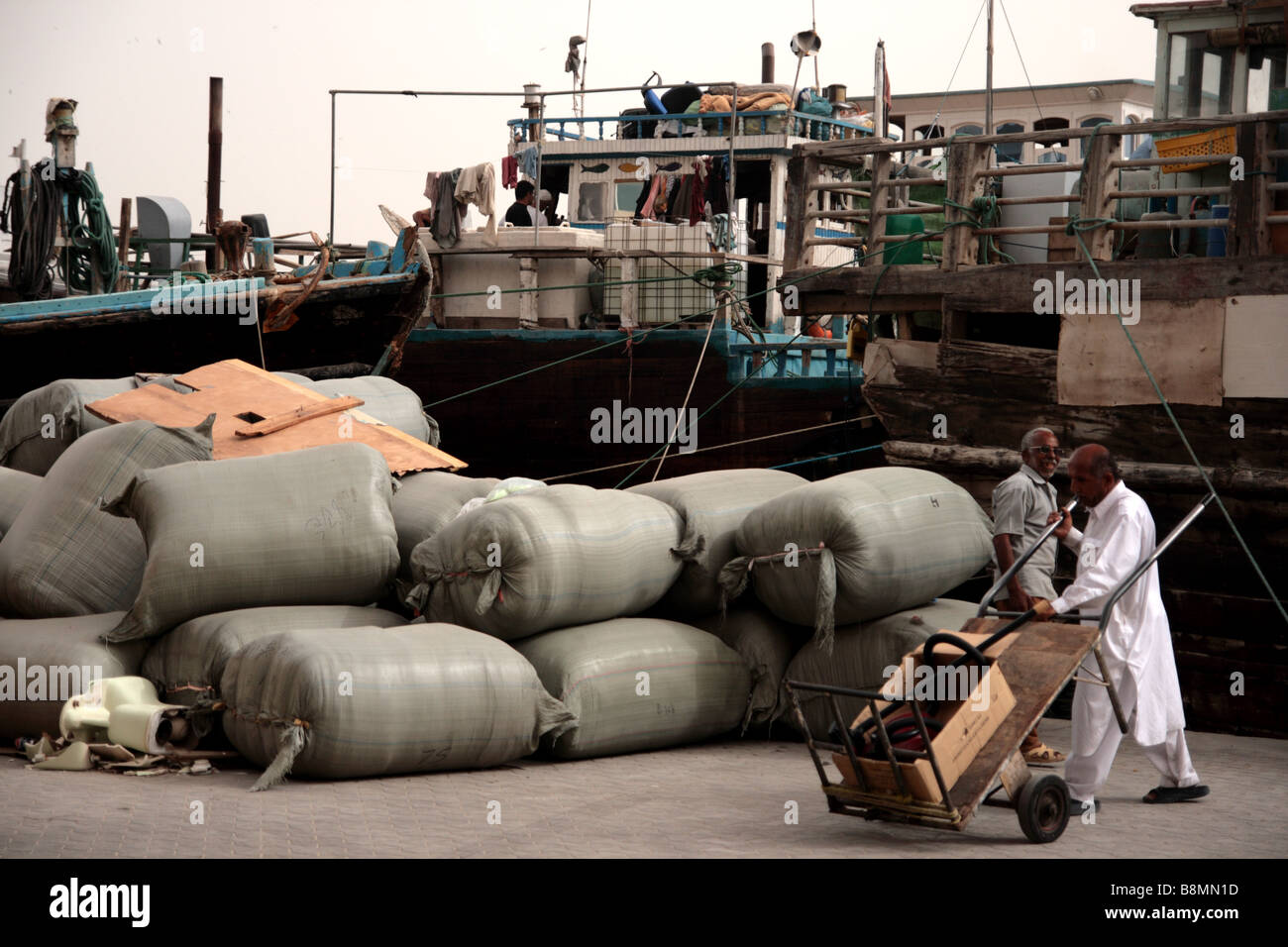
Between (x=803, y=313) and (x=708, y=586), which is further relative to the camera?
(x=803, y=313)

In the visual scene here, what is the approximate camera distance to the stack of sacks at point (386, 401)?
28.8 ft

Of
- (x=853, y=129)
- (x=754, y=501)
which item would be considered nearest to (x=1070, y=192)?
(x=754, y=501)

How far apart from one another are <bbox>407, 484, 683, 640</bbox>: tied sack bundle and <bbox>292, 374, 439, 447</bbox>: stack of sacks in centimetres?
254

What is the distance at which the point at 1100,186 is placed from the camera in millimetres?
7805

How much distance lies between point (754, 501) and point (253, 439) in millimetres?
2816

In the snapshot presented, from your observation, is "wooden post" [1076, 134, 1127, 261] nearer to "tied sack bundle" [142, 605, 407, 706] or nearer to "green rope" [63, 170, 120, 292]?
"tied sack bundle" [142, 605, 407, 706]

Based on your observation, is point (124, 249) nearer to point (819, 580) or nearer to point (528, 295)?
point (528, 295)

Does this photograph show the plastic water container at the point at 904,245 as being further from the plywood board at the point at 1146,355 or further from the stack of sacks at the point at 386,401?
the stack of sacks at the point at 386,401

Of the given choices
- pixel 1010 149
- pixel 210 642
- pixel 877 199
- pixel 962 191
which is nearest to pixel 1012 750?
pixel 210 642

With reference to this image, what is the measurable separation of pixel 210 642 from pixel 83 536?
3.58ft

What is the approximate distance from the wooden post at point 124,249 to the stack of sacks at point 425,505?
287 inches

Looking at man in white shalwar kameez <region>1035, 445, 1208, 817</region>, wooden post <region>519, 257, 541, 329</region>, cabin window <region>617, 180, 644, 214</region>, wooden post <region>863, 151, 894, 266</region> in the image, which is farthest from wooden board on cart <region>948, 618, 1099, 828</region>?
cabin window <region>617, 180, 644, 214</region>
